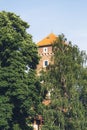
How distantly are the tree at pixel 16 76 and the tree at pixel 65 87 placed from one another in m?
2.12

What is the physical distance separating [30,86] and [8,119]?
5.27 metres

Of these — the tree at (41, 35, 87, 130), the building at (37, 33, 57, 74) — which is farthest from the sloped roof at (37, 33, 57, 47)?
the tree at (41, 35, 87, 130)

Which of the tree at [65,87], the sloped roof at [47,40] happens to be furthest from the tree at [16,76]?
the sloped roof at [47,40]

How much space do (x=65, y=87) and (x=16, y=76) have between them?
21.7 feet

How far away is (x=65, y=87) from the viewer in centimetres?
5369

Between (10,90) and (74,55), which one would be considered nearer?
(10,90)

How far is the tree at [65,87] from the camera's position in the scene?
51.2m

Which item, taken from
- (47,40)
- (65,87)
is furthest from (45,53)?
(65,87)

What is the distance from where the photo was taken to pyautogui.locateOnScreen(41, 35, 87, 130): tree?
5125 cm

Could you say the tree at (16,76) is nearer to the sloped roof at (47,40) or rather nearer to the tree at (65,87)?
the tree at (65,87)

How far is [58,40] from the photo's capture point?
56.4 m

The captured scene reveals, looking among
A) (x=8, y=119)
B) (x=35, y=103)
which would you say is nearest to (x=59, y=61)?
(x=35, y=103)

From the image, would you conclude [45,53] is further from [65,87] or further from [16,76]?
[16,76]

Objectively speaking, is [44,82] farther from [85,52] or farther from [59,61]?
[85,52]
